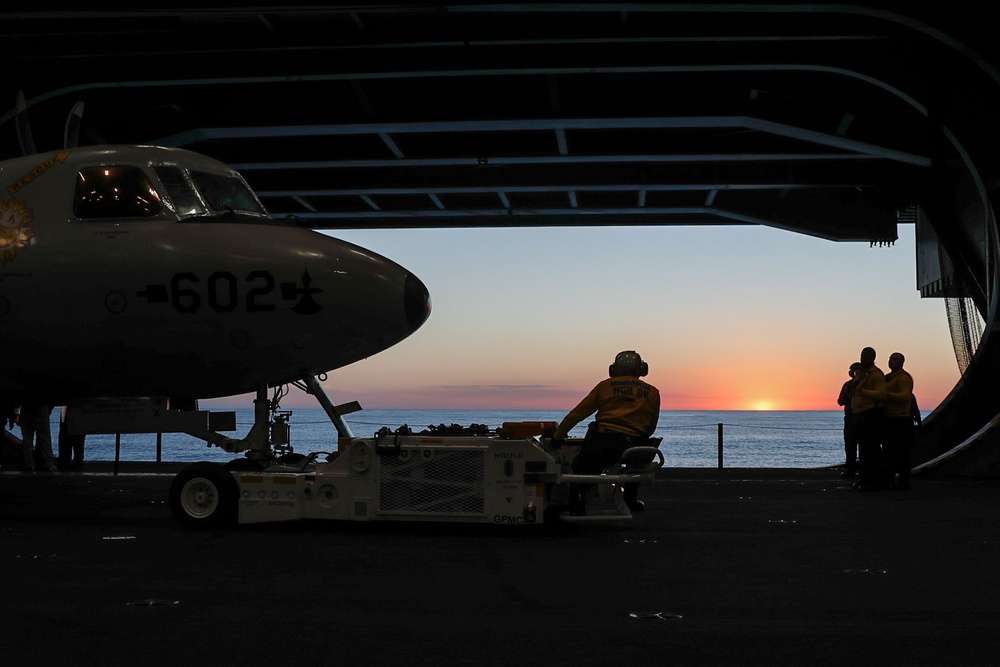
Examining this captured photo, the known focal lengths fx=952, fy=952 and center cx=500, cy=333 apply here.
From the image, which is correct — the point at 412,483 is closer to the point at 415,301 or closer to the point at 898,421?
the point at 415,301

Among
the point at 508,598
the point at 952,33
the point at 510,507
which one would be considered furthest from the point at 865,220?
the point at 508,598

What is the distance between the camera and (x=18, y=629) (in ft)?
16.2

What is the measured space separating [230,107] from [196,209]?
10797 millimetres

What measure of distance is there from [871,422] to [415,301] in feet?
27.3

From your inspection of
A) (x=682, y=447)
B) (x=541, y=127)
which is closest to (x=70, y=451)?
(x=541, y=127)

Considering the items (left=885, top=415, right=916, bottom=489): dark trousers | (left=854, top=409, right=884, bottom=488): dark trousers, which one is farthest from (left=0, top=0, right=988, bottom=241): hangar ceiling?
(left=885, top=415, right=916, bottom=489): dark trousers

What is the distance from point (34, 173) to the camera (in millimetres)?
9539

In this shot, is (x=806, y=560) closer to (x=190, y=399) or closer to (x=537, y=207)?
(x=190, y=399)

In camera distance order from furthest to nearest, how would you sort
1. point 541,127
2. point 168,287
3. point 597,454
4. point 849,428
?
point 541,127 < point 849,428 < point 597,454 < point 168,287

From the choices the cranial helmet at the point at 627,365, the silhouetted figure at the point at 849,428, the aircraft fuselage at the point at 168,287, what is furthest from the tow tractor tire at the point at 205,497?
the silhouetted figure at the point at 849,428

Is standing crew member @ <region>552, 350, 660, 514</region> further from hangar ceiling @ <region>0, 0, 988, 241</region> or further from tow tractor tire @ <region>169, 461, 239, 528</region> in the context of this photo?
hangar ceiling @ <region>0, 0, 988, 241</region>

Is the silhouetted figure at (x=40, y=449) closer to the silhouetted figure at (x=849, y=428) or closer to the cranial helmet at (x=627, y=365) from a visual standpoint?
the cranial helmet at (x=627, y=365)

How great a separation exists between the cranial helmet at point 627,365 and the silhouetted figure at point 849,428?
26.4 ft

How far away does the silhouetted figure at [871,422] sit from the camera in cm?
1409
